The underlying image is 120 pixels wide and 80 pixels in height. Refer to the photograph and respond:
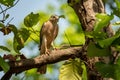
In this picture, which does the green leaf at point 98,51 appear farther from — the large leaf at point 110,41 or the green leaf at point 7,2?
the green leaf at point 7,2

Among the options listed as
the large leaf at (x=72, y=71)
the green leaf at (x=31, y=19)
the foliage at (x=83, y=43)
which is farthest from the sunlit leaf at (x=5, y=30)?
the large leaf at (x=72, y=71)

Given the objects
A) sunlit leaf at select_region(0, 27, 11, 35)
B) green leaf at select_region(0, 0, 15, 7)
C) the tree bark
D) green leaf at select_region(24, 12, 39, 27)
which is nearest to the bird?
the tree bark

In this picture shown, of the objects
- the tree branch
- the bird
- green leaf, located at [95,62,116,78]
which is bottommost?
the bird

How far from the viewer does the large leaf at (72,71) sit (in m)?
2.03

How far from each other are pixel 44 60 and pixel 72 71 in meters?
0.16

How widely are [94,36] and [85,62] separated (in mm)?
816

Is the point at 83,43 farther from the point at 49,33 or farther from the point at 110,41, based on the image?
the point at 49,33

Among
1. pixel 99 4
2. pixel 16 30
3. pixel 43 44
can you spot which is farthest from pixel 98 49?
pixel 43 44

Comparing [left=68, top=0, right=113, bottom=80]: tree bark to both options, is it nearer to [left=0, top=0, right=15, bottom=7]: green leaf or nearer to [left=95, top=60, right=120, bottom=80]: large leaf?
[left=0, top=0, right=15, bottom=7]: green leaf

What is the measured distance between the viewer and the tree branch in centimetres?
199

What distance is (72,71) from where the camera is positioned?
6.81 ft

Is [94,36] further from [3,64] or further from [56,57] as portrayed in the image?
[56,57]

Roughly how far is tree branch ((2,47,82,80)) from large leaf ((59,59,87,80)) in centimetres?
5

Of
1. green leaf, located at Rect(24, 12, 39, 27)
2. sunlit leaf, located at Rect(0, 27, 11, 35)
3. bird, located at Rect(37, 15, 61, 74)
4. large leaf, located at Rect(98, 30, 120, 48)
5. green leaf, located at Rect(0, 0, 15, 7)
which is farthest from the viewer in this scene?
bird, located at Rect(37, 15, 61, 74)
